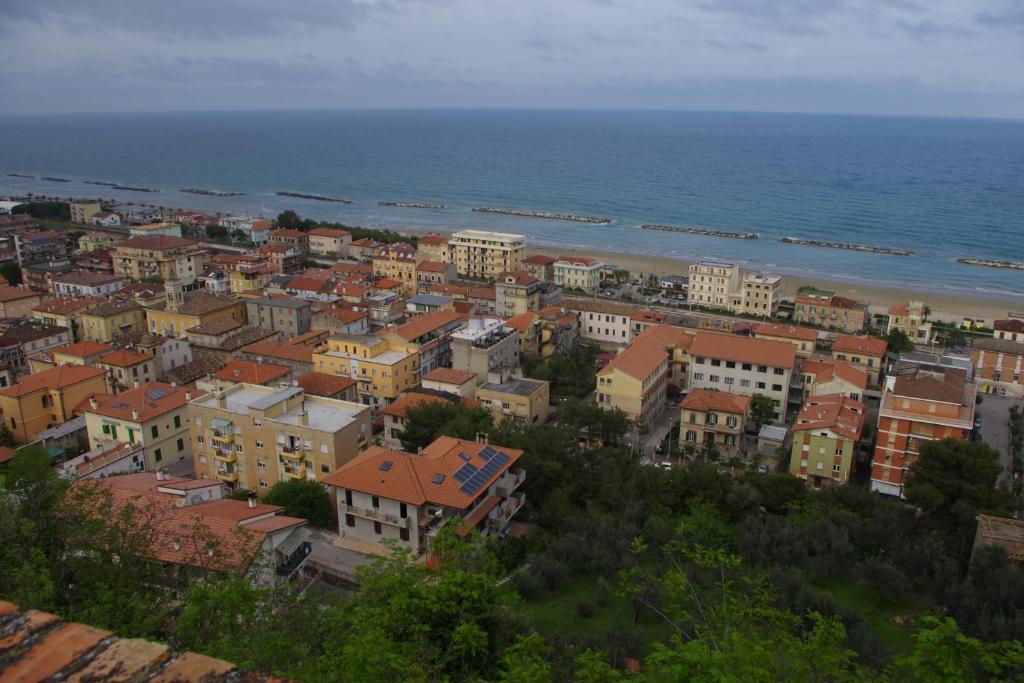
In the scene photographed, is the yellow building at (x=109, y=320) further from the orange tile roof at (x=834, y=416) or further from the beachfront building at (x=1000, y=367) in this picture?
the beachfront building at (x=1000, y=367)

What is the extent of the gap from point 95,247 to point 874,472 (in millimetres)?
72676

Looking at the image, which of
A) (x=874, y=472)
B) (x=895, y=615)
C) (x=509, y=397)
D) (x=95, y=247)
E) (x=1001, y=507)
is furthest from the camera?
(x=95, y=247)

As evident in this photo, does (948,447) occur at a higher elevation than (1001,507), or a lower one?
higher

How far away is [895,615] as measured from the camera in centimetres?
2066

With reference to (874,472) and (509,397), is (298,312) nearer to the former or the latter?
(509,397)

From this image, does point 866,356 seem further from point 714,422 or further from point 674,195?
point 674,195

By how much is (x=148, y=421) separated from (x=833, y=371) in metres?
32.4

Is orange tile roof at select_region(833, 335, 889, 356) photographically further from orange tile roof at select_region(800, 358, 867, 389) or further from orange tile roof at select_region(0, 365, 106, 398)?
orange tile roof at select_region(0, 365, 106, 398)

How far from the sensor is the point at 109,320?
44094 millimetres

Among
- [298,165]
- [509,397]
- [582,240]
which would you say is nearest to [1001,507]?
[509,397]

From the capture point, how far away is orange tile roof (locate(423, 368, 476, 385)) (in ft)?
114

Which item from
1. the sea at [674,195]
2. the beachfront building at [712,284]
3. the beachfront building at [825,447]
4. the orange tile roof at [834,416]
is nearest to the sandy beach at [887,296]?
the sea at [674,195]

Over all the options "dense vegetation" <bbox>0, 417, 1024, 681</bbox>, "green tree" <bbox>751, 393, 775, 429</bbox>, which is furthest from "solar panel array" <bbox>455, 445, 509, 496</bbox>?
"green tree" <bbox>751, 393, 775, 429</bbox>

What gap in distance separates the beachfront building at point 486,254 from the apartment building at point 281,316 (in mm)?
23688
